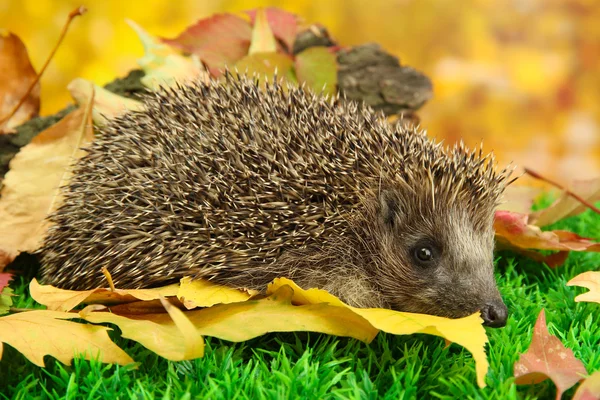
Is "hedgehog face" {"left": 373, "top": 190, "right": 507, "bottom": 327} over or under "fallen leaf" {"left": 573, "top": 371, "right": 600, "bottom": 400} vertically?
over

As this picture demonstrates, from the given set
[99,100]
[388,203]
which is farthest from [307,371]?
[99,100]

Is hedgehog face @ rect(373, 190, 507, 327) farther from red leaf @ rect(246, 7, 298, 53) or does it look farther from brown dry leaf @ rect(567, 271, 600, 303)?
red leaf @ rect(246, 7, 298, 53)

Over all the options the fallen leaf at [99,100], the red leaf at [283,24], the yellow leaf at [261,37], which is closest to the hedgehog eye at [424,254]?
the fallen leaf at [99,100]

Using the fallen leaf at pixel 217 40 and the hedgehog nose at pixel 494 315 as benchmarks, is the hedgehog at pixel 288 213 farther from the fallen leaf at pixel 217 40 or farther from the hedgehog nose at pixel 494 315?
the fallen leaf at pixel 217 40

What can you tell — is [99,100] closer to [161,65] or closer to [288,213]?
[161,65]

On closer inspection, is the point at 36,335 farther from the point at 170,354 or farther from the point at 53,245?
the point at 53,245

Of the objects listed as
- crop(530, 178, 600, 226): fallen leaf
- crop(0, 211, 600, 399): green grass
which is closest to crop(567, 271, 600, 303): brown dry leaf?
crop(0, 211, 600, 399): green grass
